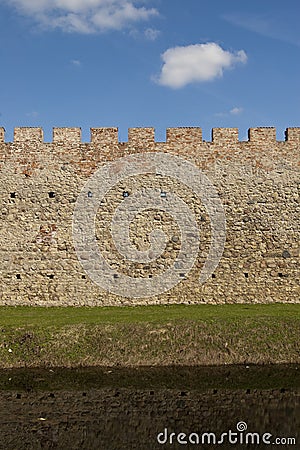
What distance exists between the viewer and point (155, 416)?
7.83 m

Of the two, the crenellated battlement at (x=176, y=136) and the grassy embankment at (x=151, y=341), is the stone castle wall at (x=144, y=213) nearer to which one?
the crenellated battlement at (x=176, y=136)

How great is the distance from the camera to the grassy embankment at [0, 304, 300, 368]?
10.9 metres

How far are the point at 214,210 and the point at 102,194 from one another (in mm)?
3135

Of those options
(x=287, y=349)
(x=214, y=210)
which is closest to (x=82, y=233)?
(x=214, y=210)

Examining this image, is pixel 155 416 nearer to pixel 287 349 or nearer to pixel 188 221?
pixel 287 349

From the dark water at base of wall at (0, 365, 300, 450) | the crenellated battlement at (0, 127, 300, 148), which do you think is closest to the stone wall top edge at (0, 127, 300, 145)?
the crenellated battlement at (0, 127, 300, 148)
